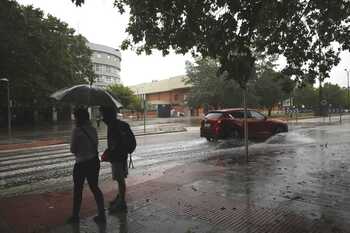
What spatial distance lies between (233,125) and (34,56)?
22834 millimetres

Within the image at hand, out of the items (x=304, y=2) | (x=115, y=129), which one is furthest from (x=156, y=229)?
(x=304, y=2)

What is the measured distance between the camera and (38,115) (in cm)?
4447

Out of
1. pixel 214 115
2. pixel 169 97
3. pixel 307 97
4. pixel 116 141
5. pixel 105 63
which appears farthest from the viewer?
pixel 105 63

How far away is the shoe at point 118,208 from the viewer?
526 cm

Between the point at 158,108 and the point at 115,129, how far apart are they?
6899cm

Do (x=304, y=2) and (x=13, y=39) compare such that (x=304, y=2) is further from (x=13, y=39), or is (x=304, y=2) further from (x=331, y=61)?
(x=13, y=39)

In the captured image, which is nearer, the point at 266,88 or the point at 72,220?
Result: the point at 72,220

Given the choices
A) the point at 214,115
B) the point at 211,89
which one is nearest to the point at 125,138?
the point at 214,115

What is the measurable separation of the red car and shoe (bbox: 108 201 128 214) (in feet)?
36.4

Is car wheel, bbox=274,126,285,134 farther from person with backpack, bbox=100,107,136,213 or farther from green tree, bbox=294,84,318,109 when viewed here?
green tree, bbox=294,84,318,109

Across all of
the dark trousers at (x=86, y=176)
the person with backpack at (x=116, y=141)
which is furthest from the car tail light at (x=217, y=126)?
the dark trousers at (x=86, y=176)

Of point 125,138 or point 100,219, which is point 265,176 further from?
point 100,219

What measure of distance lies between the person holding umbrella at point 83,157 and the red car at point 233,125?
11.7m

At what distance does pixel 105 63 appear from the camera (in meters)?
90.2
